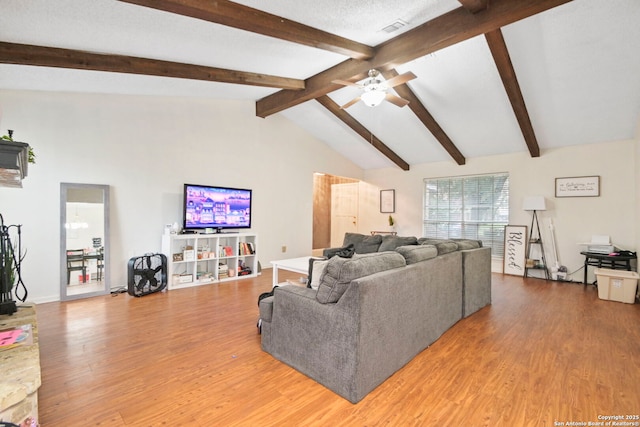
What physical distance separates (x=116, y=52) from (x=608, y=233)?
785 cm

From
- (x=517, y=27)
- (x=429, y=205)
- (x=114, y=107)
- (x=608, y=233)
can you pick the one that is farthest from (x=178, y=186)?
(x=608, y=233)

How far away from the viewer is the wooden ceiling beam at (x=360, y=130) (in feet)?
19.5

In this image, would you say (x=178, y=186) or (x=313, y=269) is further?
(x=178, y=186)

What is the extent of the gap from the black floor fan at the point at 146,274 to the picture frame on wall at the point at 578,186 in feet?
23.6

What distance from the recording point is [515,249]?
6.18m

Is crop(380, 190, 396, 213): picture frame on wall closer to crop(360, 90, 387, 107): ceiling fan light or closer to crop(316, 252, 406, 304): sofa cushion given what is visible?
crop(360, 90, 387, 107): ceiling fan light

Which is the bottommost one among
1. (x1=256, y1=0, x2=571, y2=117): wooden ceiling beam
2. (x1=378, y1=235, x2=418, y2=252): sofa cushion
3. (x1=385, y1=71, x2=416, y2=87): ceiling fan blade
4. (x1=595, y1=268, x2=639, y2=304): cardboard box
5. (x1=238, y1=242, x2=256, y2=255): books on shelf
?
(x1=595, y1=268, x2=639, y2=304): cardboard box

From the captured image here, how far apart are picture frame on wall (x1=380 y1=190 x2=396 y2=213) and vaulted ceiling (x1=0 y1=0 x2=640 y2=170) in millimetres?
2601

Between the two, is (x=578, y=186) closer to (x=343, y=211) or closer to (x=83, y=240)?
(x=343, y=211)

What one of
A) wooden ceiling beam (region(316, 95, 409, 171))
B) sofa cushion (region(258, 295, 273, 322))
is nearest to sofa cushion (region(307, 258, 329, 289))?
sofa cushion (region(258, 295, 273, 322))

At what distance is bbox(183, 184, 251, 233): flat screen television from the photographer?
504cm

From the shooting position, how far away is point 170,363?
96.9 inches

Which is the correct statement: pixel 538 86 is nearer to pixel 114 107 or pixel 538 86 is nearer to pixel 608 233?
pixel 608 233

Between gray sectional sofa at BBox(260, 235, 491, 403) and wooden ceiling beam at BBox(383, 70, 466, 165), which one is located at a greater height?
wooden ceiling beam at BBox(383, 70, 466, 165)
